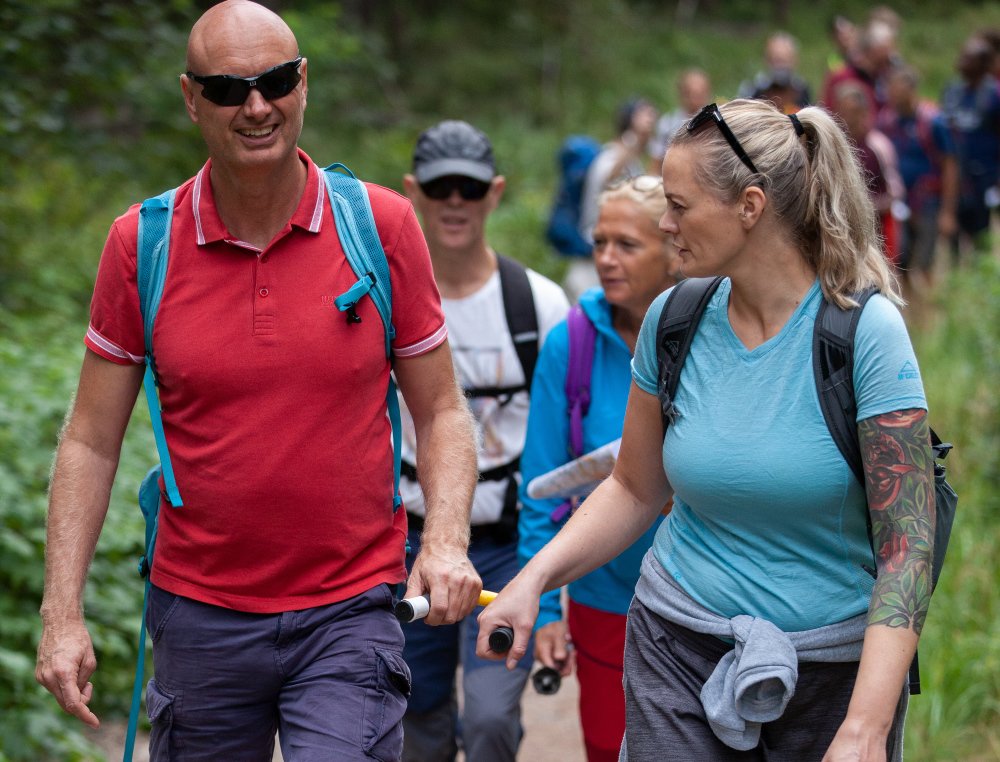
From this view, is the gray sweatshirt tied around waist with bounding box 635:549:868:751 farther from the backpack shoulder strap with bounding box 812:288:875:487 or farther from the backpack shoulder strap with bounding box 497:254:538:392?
the backpack shoulder strap with bounding box 497:254:538:392

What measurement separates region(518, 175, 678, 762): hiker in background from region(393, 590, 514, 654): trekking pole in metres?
1.10

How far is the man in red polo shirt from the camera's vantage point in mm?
3070

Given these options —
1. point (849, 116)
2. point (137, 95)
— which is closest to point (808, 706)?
point (849, 116)

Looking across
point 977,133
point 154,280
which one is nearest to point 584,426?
point 154,280

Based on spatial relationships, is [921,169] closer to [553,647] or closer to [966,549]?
[966,549]

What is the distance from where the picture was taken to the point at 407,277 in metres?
3.26

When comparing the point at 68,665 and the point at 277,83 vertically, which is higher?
the point at 277,83

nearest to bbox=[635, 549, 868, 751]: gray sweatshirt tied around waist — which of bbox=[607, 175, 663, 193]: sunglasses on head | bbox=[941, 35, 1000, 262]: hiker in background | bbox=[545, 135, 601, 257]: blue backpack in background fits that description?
bbox=[607, 175, 663, 193]: sunglasses on head

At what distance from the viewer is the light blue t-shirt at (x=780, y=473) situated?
268 cm

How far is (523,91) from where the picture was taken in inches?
1226

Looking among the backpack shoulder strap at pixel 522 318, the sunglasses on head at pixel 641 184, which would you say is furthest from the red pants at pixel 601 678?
the sunglasses on head at pixel 641 184

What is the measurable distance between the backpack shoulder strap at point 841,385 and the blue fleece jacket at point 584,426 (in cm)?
133

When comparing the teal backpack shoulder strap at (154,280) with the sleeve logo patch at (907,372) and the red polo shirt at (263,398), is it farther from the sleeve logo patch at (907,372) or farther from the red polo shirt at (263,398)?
the sleeve logo patch at (907,372)

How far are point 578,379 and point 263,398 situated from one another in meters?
1.25
